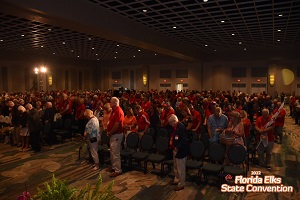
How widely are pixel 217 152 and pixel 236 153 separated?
1.51ft

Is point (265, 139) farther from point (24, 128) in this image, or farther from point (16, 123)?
Answer: point (16, 123)

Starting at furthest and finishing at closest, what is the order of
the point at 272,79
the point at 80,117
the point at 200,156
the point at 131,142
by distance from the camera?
the point at 272,79 < the point at 80,117 < the point at 131,142 < the point at 200,156

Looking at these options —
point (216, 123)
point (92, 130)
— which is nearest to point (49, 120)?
point (92, 130)

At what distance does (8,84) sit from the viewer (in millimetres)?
25891

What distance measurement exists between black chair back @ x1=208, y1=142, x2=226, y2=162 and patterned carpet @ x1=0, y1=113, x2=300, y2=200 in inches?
23.4

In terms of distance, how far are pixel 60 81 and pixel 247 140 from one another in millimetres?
27971

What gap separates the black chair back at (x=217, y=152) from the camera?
6273mm

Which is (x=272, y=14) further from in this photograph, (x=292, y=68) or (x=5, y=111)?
(x=292, y=68)

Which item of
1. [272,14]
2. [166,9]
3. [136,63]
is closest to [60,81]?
[136,63]

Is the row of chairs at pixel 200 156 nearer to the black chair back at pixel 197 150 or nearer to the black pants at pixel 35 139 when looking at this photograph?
the black chair back at pixel 197 150

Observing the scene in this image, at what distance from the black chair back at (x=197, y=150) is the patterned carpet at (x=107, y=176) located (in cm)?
57

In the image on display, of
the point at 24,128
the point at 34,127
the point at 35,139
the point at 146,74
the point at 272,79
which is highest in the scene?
the point at 146,74

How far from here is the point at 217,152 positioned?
6.32 metres

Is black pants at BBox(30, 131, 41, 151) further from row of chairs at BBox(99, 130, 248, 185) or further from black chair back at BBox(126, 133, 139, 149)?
black chair back at BBox(126, 133, 139, 149)
